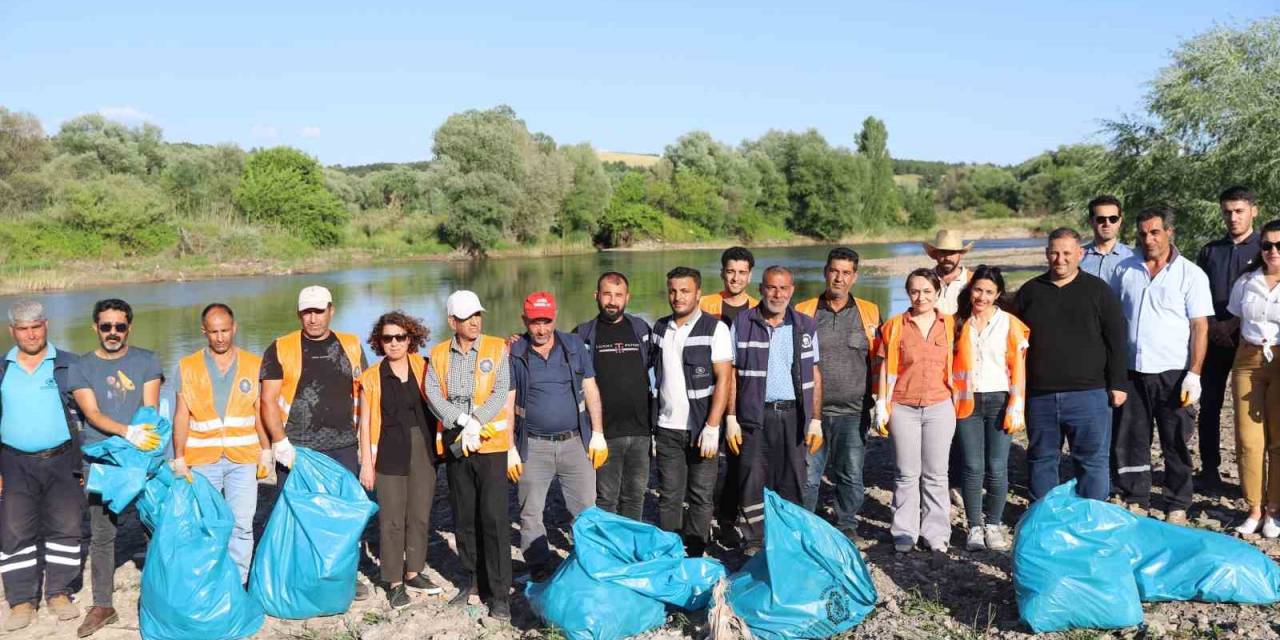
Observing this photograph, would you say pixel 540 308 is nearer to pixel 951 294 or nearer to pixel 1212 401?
pixel 951 294

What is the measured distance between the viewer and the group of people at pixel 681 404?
4.05 meters

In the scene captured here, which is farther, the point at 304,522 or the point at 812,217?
the point at 812,217

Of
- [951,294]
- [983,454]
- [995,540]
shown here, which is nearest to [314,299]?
[951,294]

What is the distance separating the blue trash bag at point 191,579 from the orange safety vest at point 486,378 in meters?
1.07

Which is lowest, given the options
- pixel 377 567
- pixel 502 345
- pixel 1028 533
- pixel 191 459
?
pixel 377 567

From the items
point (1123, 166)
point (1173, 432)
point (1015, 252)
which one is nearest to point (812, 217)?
→ point (1015, 252)

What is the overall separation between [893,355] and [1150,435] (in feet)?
5.95

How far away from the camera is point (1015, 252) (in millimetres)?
38719

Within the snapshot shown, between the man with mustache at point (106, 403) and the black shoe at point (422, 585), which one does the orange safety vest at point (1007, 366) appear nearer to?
the black shoe at point (422, 585)

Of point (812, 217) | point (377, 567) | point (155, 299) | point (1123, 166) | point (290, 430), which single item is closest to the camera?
point (290, 430)

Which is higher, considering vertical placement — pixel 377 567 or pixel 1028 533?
pixel 1028 533

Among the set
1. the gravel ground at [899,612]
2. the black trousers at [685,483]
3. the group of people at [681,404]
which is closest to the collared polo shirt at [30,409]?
the group of people at [681,404]

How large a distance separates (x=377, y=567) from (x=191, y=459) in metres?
1.19

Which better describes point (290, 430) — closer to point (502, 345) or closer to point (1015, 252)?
point (502, 345)
